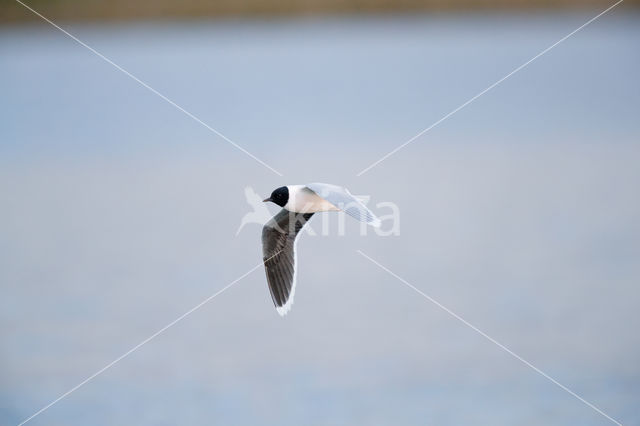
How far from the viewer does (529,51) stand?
65.1ft

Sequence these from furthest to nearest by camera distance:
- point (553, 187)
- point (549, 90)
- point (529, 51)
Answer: point (529, 51), point (549, 90), point (553, 187)

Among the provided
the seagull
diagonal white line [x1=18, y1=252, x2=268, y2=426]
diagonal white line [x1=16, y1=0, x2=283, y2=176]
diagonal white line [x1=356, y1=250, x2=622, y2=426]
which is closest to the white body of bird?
the seagull

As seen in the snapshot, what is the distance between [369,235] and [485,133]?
5136mm

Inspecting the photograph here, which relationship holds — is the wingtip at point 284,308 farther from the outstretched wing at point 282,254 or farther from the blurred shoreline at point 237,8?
the blurred shoreline at point 237,8

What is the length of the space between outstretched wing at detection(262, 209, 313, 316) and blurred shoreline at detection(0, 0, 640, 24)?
48.7 ft

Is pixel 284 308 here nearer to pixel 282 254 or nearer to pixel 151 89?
pixel 282 254

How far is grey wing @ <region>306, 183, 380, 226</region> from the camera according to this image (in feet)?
18.4

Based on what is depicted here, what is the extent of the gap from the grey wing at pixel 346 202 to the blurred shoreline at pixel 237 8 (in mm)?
15510

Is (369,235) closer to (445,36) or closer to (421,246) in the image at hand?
(421,246)

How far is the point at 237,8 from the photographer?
76.0 ft

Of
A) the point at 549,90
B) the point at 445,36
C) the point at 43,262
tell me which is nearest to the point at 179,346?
the point at 43,262

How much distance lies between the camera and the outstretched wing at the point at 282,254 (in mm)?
6891

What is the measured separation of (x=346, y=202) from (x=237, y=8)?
1792 centimetres

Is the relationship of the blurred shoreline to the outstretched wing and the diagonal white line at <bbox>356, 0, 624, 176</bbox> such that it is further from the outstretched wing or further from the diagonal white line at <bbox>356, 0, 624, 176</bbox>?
the outstretched wing
